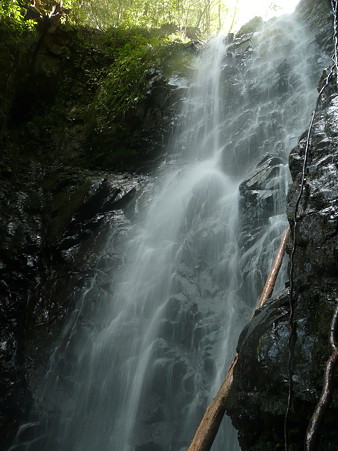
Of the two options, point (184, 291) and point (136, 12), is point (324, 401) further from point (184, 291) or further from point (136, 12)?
point (136, 12)

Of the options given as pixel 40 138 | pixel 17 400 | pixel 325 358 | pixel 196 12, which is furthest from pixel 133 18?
pixel 325 358

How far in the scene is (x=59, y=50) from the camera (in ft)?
41.0

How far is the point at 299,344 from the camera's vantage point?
3.10 metres

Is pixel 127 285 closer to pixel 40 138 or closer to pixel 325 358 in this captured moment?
pixel 325 358

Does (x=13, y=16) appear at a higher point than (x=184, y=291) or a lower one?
higher

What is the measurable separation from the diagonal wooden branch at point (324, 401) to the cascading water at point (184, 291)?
312cm

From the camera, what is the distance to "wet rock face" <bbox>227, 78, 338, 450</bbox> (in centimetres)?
284

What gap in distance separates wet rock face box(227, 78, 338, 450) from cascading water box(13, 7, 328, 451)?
224 cm

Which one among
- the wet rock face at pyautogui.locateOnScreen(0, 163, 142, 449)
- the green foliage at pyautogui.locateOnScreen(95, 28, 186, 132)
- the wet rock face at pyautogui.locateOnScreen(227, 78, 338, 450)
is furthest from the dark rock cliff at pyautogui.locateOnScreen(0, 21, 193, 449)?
the wet rock face at pyautogui.locateOnScreen(227, 78, 338, 450)

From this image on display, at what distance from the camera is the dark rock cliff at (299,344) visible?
9.32 feet

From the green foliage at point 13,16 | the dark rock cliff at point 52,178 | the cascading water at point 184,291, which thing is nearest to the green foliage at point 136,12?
the dark rock cliff at point 52,178

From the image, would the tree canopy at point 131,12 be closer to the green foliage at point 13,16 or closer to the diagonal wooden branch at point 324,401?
the green foliage at point 13,16

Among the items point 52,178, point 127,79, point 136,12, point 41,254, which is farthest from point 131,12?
point 41,254

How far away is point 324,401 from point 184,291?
4.66 meters
